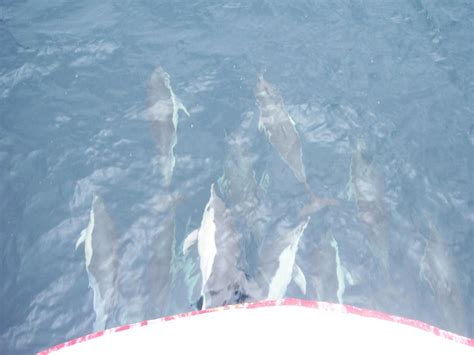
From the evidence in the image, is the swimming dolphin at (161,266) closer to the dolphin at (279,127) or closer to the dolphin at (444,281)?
the dolphin at (279,127)

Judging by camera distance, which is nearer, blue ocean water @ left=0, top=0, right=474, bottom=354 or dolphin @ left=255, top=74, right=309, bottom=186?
blue ocean water @ left=0, top=0, right=474, bottom=354

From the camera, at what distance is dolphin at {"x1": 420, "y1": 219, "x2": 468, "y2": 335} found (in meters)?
5.34

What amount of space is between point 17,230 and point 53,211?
0.50 metres

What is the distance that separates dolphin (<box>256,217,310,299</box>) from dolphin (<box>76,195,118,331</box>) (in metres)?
1.76

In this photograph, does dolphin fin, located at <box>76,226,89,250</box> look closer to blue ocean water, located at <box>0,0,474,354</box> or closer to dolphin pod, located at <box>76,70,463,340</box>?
dolphin pod, located at <box>76,70,463,340</box>

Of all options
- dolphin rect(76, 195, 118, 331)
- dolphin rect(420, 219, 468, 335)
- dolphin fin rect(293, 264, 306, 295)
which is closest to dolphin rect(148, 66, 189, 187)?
dolphin rect(76, 195, 118, 331)

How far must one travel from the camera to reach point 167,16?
8977mm

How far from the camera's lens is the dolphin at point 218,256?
5.27 meters

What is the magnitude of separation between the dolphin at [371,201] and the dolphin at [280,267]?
0.84 m

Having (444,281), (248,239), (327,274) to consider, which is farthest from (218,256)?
(444,281)

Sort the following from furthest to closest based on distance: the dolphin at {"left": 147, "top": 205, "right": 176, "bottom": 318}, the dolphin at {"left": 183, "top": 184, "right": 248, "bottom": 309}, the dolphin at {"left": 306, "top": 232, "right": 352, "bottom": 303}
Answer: the dolphin at {"left": 306, "top": 232, "right": 352, "bottom": 303}, the dolphin at {"left": 147, "top": 205, "right": 176, "bottom": 318}, the dolphin at {"left": 183, "top": 184, "right": 248, "bottom": 309}

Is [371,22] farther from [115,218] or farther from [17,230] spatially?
[17,230]

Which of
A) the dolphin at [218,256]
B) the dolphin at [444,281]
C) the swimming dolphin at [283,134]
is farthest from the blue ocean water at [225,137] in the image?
the dolphin at [218,256]

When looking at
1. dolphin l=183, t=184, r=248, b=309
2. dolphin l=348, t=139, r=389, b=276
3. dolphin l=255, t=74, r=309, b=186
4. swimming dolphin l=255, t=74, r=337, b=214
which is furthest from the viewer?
dolphin l=255, t=74, r=309, b=186
